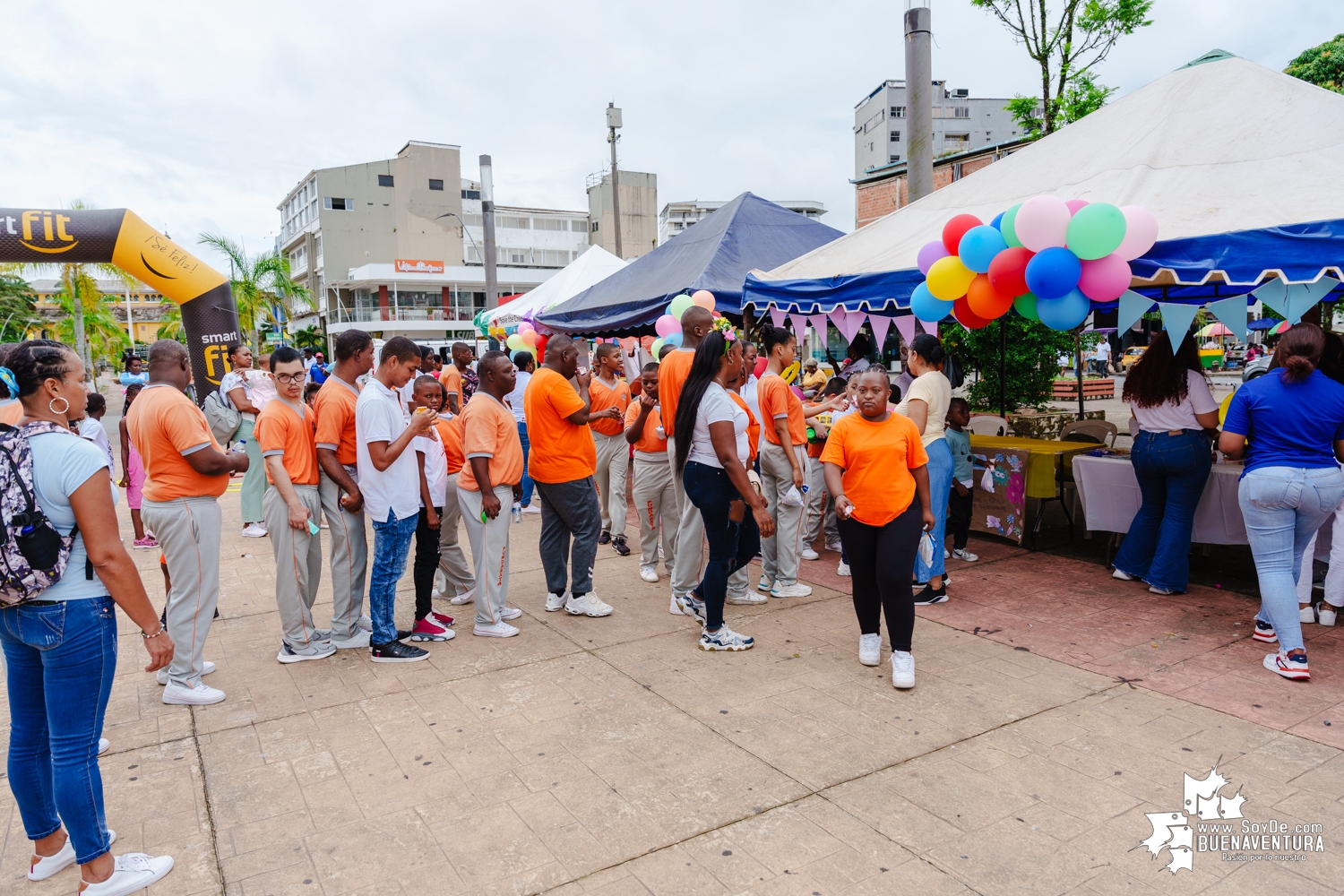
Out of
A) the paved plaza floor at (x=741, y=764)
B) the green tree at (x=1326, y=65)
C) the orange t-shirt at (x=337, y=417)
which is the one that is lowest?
the paved plaza floor at (x=741, y=764)

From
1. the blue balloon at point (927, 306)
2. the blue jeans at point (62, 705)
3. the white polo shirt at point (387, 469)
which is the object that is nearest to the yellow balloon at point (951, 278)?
the blue balloon at point (927, 306)

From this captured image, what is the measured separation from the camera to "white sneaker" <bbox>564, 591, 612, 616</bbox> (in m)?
5.42

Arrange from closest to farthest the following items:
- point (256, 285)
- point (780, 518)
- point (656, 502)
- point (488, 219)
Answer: point (780, 518) → point (656, 502) → point (488, 219) → point (256, 285)

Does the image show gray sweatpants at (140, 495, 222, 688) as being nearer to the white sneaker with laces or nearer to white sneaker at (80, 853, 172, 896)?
the white sneaker with laces

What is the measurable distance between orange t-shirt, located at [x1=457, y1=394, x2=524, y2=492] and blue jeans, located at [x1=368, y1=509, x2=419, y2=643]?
1.72ft

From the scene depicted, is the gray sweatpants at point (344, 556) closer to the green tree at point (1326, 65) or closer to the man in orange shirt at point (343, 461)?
the man in orange shirt at point (343, 461)

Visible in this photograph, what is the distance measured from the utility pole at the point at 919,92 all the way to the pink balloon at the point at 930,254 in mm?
2229

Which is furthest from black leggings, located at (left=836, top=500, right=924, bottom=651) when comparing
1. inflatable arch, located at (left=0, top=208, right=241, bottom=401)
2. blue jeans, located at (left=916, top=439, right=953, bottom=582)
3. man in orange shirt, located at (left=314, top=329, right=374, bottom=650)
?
inflatable arch, located at (left=0, top=208, right=241, bottom=401)

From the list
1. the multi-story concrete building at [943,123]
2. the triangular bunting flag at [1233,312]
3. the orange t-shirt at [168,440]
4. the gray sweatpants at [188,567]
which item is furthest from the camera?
the multi-story concrete building at [943,123]

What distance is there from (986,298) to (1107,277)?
31.0 inches

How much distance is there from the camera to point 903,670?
162 inches

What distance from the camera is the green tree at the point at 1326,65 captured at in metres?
22.7

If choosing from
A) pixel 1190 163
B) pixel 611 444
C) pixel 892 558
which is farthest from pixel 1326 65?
pixel 892 558

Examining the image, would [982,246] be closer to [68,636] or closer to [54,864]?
[68,636]
